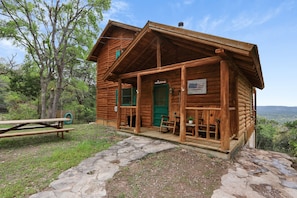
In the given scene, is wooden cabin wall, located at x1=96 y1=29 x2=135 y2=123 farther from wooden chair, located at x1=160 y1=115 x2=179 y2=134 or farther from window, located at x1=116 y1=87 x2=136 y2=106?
wooden chair, located at x1=160 y1=115 x2=179 y2=134

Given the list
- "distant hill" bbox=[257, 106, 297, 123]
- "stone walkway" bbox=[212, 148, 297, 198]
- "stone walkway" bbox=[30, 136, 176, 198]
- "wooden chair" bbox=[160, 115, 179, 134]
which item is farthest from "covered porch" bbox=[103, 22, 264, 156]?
"distant hill" bbox=[257, 106, 297, 123]

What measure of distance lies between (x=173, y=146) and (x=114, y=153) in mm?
1683

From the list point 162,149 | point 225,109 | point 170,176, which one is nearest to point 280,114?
point 225,109

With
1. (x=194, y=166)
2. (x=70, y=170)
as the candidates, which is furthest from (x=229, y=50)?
(x=70, y=170)

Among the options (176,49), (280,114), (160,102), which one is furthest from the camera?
(280,114)

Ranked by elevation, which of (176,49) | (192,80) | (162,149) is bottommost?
(162,149)

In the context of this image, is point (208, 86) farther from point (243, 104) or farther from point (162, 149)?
point (162, 149)

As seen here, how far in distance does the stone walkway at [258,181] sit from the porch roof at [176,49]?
2530mm

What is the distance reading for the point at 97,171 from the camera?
3041 millimetres

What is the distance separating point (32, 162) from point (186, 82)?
179 inches

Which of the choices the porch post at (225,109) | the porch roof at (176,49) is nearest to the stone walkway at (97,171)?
the porch post at (225,109)

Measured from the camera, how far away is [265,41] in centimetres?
1164

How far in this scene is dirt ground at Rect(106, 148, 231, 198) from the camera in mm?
2439

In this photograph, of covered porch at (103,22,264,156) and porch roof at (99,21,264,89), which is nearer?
porch roof at (99,21,264,89)
